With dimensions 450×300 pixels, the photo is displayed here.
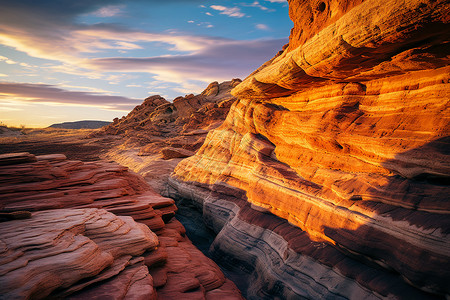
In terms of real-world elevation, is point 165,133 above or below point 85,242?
above

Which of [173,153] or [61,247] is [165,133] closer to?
[173,153]

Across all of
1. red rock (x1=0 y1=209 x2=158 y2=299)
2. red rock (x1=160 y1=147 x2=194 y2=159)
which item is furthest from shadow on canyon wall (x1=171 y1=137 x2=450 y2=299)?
red rock (x1=160 y1=147 x2=194 y2=159)

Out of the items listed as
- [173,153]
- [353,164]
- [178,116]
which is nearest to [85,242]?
[353,164]

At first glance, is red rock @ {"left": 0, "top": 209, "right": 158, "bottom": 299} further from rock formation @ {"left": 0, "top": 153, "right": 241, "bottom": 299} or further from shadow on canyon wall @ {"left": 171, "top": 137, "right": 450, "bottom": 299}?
shadow on canyon wall @ {"left": 171, "top": 137, "right": 450, "bottom": 299}

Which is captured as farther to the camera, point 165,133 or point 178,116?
point 178,116

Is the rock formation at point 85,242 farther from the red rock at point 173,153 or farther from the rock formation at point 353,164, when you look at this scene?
the red rock at point 173,153

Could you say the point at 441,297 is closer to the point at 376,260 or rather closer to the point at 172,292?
the point at 376,260

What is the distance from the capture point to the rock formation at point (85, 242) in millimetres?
5133

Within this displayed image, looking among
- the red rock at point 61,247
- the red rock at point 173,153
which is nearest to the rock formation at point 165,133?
the red rock at point 173,153

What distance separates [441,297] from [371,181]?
2.77 metres

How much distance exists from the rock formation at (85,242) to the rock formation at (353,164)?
2.22m

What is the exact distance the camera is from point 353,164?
25.2 ft

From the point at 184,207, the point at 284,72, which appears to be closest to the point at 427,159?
the point at 284,72

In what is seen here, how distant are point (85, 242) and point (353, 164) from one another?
7.43 metres
